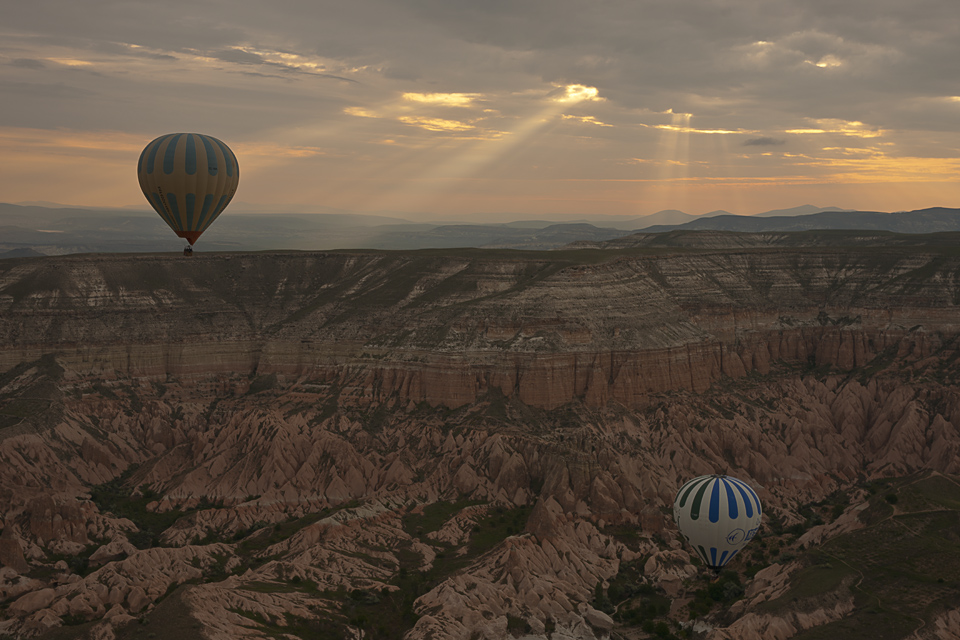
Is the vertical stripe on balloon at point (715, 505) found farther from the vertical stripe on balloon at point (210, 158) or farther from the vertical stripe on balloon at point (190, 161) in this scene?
the vertical stripe on balloon at point (190, 161)

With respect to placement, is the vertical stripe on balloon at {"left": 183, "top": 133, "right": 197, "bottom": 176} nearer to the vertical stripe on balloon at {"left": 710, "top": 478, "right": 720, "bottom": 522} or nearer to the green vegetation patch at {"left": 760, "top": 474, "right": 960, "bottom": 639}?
the vertical stripe on balloon at {"left": 710, "top": 478, "right": 720, "bottom": 522}

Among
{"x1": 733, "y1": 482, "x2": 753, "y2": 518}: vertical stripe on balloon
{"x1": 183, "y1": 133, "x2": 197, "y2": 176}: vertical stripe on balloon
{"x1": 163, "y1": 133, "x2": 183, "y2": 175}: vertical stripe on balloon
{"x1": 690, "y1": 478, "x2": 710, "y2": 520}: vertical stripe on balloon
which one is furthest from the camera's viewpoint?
{"x1": 183, "y1": 133, "x2": 197, "y2": 176}: vertical stripe on balloon

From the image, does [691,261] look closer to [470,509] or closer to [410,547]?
[470,509]

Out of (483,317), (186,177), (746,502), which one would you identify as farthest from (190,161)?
(746,502)

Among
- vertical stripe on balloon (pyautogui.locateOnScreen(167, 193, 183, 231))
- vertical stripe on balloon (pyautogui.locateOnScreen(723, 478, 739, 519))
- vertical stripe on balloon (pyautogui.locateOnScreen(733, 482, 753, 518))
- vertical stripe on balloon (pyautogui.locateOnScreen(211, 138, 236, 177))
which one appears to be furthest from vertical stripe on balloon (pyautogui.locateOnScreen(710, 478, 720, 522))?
vertical stripe on balloon (pyautogui.locateOnScreen(167, 193, 183, 231))

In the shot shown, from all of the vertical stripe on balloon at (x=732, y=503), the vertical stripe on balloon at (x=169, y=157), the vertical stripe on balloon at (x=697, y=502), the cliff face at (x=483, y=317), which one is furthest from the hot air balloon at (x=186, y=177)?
the vertical stripe on balloon at (x=732, y=503)

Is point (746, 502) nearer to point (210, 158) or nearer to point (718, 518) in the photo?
point (718, 518)

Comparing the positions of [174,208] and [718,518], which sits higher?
[174,208]
